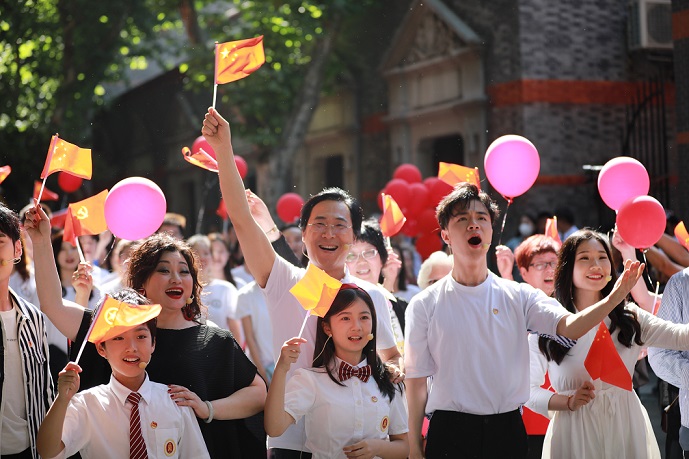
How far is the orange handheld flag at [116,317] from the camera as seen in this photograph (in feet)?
11.0

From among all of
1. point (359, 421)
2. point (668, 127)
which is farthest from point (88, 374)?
point (668, 127)

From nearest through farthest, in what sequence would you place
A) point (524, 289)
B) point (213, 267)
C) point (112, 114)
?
point (524, 289) < point (213, 267) < point (112, 114)

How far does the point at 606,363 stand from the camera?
418 centimetres

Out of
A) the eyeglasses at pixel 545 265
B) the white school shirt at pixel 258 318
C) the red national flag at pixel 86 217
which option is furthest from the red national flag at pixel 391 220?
the red national flag at pixel 86 217

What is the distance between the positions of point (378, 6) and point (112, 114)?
1401cm

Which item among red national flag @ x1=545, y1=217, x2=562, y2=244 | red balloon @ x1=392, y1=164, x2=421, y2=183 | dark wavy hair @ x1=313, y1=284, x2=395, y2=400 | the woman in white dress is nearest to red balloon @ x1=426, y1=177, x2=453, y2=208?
red balloon @ x1=392, y1=164, x2=421, y2=183

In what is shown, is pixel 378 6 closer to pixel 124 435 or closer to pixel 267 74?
pixel 267 74

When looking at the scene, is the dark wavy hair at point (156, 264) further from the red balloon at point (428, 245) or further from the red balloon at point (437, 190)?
the red balloon at point (437, 190)

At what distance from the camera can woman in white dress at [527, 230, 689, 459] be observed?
4254mm

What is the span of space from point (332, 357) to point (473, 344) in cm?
57

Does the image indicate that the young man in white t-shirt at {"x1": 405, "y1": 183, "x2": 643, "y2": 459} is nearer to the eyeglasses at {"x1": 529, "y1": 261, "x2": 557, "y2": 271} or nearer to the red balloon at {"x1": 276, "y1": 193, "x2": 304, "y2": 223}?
the eyeglasses at {"x1": 529, "y1": 261, "x2": 557, "y2": 271}

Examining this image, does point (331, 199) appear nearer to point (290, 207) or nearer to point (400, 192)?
point (400, 192)

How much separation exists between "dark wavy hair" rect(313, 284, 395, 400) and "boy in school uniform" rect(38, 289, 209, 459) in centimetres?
63

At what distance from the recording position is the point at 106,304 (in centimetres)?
335
